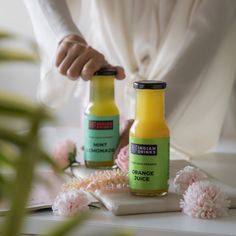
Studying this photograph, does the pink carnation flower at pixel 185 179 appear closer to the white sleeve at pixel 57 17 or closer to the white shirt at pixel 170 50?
the white shirt at pixel 170 50

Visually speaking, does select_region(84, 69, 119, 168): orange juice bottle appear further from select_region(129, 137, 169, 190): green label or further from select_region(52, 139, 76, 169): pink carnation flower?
select_region(129, 137, 169, 190): green label

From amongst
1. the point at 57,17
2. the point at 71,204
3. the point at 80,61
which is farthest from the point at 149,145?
the point at 57,17

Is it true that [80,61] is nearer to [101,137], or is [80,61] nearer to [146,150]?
[101,137]

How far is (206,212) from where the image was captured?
2.05 feet

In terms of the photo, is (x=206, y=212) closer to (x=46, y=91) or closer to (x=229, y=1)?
(x=229, y=1)

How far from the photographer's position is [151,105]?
0.67 metres

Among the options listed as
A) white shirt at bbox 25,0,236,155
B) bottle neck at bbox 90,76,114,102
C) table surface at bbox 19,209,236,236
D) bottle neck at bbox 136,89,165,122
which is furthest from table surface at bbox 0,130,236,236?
white shirt at bbox 25,0,236,155

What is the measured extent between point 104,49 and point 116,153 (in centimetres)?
37

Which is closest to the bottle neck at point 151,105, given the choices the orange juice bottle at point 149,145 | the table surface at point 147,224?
the orange juice bottle at point 149,145

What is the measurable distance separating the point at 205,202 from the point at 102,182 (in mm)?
153

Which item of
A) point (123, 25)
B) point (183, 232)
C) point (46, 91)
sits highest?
point (123, 25)

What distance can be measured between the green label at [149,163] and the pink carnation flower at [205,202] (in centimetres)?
4

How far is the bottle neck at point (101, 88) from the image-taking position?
83 cm

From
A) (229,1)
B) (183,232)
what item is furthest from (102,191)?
(229,1)
